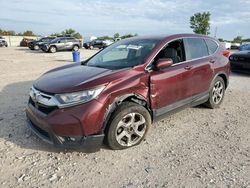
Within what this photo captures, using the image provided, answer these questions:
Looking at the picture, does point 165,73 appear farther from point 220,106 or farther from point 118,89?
point 220,106

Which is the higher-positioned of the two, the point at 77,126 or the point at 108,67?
the point at 108,67

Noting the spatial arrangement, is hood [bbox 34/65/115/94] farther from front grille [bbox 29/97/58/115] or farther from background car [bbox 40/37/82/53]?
background car [bbox 40/37/82/53]

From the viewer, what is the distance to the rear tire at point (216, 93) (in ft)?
17.6

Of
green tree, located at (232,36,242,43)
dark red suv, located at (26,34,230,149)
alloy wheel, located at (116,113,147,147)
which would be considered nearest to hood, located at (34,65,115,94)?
dark red suv, located at (26,34,230,149)

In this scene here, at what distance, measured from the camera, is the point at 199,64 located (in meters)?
4.84

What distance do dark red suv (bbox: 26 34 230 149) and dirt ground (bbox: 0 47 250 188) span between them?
0.89ft

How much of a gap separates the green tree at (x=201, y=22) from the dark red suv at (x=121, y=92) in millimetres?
52803

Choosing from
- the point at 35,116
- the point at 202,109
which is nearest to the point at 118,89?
the point at 35,116

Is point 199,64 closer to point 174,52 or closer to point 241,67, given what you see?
point 174,52

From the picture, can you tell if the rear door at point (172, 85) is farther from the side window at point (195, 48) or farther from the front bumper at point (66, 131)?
the front bumper at point (66, 131)

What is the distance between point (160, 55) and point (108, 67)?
34.6 inches

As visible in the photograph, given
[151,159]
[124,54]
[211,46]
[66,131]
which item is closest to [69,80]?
[66,131]

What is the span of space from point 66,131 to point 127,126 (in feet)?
2.92

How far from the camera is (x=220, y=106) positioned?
576cm
